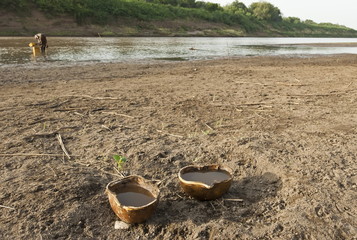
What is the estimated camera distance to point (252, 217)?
8.39 ft

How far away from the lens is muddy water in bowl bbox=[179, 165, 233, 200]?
2643 millimetres

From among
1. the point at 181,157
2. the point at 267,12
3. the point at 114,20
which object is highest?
the point at 267,12

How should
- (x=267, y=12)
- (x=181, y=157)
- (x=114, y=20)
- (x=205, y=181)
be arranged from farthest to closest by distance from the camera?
(x=267, y=12)
(x=114, y=20)
(x=181, y=157)
(x=205, y=181)

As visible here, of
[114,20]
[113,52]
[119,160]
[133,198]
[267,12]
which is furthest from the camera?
[267,12]

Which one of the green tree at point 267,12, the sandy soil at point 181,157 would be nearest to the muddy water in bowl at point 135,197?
the sandy soil at point 181,157

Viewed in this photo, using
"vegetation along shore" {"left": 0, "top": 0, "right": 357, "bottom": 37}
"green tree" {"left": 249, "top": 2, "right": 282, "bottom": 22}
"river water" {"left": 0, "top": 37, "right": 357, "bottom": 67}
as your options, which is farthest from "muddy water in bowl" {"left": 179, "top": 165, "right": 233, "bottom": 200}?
"green tree" {"left": 249, "top": 2, "right": 282, "bottom": 22}

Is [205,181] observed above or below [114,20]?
below

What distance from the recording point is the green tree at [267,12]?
7874 centimetres

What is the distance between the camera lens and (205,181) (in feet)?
9.47

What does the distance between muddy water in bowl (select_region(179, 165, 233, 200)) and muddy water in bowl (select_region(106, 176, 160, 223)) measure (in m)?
0.31

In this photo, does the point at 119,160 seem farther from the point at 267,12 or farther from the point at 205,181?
the point at 267,12

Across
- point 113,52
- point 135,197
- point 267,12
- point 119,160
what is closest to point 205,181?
point 135,197

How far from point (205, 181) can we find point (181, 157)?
0.70 meters

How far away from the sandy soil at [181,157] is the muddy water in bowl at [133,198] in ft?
0.41
